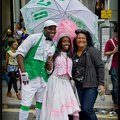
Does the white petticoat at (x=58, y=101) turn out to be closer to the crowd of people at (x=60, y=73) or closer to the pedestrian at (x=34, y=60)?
the crowd of people at (x=60, y=73)

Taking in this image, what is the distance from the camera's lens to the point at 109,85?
30.2ft

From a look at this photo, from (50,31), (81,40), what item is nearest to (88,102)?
(81,40)

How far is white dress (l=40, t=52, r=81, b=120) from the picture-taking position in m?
4.87

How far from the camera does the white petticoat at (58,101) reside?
4.87m

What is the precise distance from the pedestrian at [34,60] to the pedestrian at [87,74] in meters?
0.46

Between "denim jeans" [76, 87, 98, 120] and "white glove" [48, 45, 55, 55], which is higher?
"white glove" [48, 45, 55, 55]

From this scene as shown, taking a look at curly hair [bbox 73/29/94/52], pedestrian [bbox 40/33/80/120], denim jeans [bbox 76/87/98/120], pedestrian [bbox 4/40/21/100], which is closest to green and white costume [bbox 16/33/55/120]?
pedestrian [bbox 40/33/80/120]

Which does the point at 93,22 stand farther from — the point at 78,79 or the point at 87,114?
the point at 87,114

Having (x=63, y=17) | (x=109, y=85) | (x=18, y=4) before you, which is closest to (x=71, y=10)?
(x=63, y=17)

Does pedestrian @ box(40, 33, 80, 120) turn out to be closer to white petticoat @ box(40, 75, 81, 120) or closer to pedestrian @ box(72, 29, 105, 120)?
white petticoat @ box(40, 75, 81, 120)

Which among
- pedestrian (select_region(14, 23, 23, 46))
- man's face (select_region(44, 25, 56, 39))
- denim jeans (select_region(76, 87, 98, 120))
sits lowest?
denim jeans (select_region(76, 87, 98, 120))

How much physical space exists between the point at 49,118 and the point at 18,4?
9.98 metres

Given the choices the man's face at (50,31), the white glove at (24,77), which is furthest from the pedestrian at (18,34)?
the white glove at (24,77)

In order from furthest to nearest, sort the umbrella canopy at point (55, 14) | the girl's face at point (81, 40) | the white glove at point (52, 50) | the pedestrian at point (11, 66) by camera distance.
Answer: the pedestrian at point (11, 66), the umbrella canopy at point (55, 14), the white glove at point (52, 50), the girl's face at point (81, 40)
